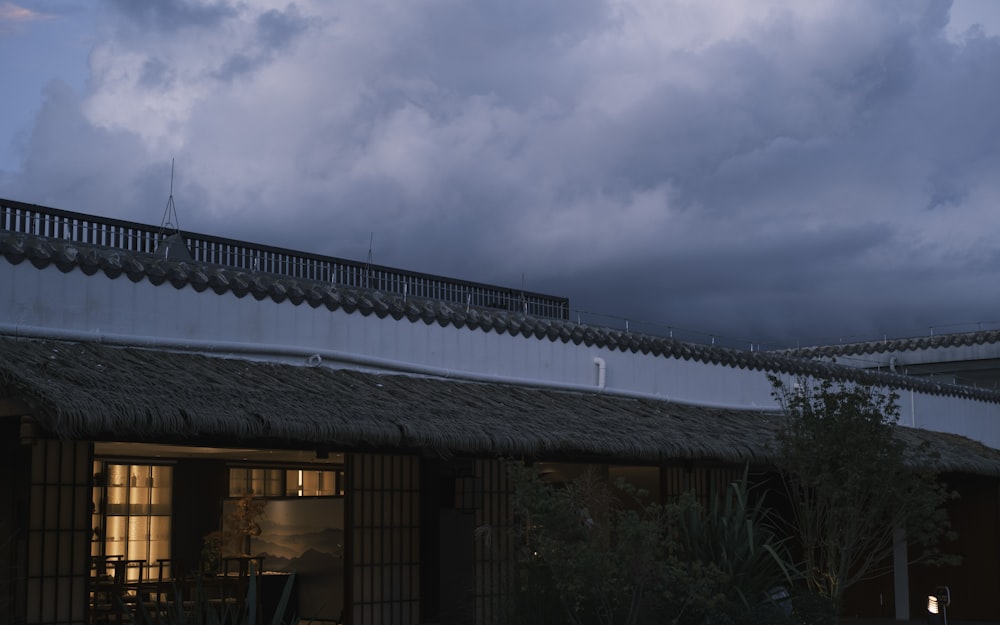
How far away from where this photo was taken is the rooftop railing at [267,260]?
1220cm

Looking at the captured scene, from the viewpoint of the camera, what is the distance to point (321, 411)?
10.0 m

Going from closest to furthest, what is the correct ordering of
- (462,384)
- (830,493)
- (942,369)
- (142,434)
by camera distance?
1. (142,434)
2. (830,493)
3. (462,384)
4. (942,369)

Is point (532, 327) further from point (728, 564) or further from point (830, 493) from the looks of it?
point (728, 564)

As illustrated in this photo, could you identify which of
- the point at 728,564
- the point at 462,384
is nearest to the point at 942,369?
the point at 462,384

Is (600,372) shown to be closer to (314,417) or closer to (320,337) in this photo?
(320,337)

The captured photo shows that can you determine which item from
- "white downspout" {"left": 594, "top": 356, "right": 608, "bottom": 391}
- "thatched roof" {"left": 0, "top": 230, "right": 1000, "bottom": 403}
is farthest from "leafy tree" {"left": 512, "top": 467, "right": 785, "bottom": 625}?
"white downspout" {"left": 594, "top": 356, "right": 608, "bottom": 391}

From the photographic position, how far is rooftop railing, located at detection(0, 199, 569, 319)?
12.2 meters

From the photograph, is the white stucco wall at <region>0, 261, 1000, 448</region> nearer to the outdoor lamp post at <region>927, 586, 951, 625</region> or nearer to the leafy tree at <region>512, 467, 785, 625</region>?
the leafy tree at <region>512, 467, 785, 625</region>

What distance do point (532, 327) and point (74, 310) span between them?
5699 mm

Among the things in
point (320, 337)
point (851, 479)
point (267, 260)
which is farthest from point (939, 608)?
point (267, 260)

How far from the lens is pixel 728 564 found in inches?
390

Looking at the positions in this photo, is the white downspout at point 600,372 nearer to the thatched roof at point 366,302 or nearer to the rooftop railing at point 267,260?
the thatched roof at point 366,302

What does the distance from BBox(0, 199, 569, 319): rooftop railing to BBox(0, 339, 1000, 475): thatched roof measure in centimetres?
213

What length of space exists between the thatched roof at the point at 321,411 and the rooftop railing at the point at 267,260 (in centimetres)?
213
